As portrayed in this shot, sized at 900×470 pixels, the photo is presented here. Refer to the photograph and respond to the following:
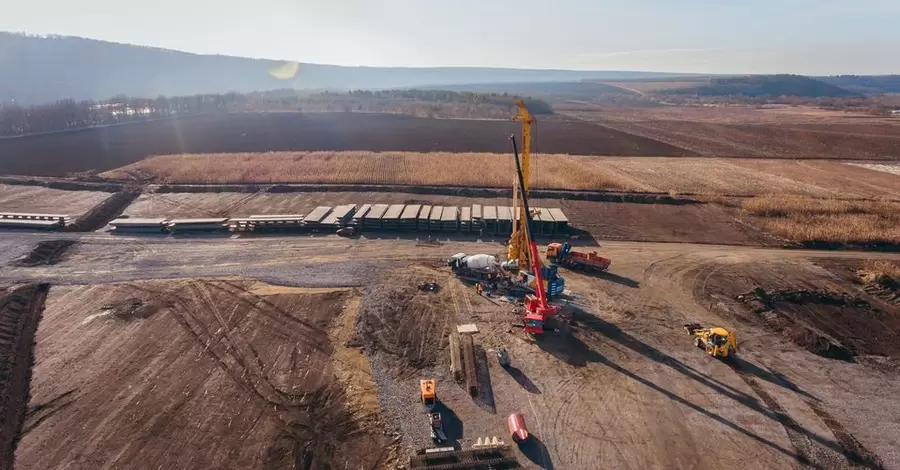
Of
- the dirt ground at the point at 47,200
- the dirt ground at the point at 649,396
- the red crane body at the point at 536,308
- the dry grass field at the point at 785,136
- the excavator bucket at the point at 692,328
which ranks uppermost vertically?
the dry grass field at the point at 785,136

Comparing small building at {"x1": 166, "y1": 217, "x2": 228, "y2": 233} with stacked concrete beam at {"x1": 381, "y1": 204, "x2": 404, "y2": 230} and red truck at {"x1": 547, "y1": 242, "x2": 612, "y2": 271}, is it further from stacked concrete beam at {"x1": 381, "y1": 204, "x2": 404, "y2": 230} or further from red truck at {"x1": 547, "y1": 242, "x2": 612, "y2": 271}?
red truck at {"x1": 547, "y1": 242, "x2": 612, "y2": 271}

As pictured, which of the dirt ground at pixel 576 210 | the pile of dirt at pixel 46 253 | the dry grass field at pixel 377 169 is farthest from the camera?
the dry grass field at pixel 377 169

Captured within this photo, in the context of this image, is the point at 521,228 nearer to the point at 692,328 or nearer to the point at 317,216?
the point at 692,328

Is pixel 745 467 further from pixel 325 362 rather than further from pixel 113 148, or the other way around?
pixel 113 148

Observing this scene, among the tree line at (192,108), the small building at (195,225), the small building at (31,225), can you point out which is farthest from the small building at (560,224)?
the tree line at (192,108)

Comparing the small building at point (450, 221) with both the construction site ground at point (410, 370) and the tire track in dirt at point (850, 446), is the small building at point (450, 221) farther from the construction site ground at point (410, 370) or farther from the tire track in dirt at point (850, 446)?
the tire track in dirt at point (850, 446)

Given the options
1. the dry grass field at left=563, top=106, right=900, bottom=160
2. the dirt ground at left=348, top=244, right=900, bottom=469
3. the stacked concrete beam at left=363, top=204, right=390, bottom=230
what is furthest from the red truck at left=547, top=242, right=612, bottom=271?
the dry grass field at left=563, top=106, right=900, bottom=160
